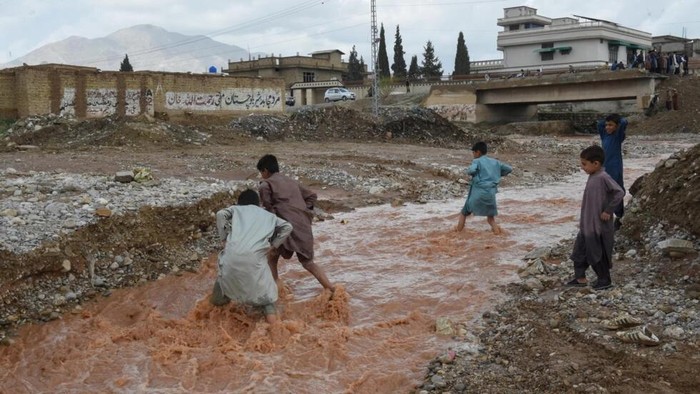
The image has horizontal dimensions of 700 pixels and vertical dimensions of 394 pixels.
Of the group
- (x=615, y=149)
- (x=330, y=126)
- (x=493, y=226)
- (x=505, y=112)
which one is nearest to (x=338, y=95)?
(x=505, y=112)

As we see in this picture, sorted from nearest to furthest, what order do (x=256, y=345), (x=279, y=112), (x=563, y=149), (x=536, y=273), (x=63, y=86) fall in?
(x=256, y=345) < (x=536, y=273) < (x=63, y=86) < (x=563, y=149) < (x=279, y=112)

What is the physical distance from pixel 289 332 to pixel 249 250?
894 mm

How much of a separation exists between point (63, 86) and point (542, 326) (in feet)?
74.4

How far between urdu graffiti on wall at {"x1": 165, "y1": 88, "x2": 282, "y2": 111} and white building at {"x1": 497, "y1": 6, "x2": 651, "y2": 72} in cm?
3367

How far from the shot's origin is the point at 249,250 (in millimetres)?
5766

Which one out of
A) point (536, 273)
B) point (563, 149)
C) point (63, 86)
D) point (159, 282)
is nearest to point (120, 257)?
point (159, 282)

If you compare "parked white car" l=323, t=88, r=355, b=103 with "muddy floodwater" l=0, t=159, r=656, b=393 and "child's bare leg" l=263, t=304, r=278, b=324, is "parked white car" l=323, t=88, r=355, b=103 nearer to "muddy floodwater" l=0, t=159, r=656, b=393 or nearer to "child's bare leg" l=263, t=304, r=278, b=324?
"muddy floodwater" l=0, t=159, r=656, b=393

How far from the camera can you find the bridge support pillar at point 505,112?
141 ft

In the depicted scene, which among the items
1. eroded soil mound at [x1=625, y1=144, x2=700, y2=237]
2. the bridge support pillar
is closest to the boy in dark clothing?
eroded soil mound at [x1=625, y1=144, x2=700, y2=237]

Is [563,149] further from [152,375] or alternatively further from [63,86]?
→ [152,375]

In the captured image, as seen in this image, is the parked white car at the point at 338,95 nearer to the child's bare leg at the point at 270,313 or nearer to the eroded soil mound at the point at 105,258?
the eroded soil mound at the point at 105,258

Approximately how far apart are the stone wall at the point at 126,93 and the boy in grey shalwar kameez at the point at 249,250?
20.2m

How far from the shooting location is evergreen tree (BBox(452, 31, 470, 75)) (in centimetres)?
6562

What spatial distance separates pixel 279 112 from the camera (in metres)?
33.0
